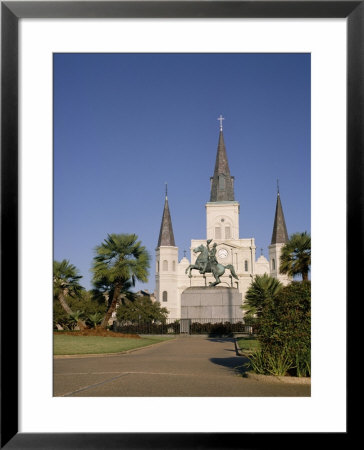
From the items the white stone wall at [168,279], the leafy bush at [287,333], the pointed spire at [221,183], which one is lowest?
the white stone wall at [168,279]

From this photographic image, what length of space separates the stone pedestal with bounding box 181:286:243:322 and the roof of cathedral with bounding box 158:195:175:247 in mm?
47459

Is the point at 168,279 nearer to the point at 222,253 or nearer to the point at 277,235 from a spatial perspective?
the point at 222,253

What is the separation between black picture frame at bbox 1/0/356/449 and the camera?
442cm

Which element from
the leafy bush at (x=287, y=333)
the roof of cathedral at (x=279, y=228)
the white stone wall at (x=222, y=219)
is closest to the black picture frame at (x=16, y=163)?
the leafy bush at (x=287, y=333)

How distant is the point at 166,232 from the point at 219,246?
26.5ft

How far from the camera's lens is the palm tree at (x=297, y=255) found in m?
21.8

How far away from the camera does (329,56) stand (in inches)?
195

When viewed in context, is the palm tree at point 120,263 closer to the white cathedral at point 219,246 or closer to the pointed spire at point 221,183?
the white cathedral at point 219,246

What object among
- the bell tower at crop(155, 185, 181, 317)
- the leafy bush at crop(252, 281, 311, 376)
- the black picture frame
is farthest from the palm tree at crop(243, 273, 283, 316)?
the bell tower at crop(155, 185, 181, 317)

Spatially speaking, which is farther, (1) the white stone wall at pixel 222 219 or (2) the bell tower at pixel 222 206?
(1) the white stone wall at pixel 222 219

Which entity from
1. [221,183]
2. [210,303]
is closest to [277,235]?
[221,183]

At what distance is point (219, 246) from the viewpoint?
7025 centimetres

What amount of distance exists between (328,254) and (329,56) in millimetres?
1768

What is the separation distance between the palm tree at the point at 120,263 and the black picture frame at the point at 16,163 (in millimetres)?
Result: 19331
